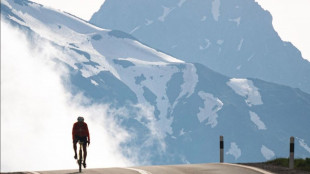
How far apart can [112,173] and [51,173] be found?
1.67 meters

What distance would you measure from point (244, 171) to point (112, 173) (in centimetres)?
385

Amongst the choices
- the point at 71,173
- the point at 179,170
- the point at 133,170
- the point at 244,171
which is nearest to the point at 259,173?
the point at 244,171

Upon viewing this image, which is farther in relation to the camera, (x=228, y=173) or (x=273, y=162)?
(x=273, y=162)

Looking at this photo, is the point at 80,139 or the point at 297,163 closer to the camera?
the point at 80,139

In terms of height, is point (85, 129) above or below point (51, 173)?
above

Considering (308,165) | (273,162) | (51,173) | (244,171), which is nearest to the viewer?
(51,173)

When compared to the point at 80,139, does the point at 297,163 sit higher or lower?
lower

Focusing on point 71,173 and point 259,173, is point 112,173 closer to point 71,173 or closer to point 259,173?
point 71,173

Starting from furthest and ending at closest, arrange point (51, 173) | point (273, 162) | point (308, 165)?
point (273, 162) < point (308, 165) < point (51, 173)

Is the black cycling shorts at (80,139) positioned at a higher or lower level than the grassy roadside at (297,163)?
higher

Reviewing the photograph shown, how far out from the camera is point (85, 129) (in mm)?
20875

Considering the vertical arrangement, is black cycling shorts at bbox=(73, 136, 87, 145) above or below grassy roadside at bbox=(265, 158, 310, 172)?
above

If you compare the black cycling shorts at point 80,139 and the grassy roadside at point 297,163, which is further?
the grassy roadside at point 297,163

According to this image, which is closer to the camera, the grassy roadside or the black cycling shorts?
the black cycling shorts
